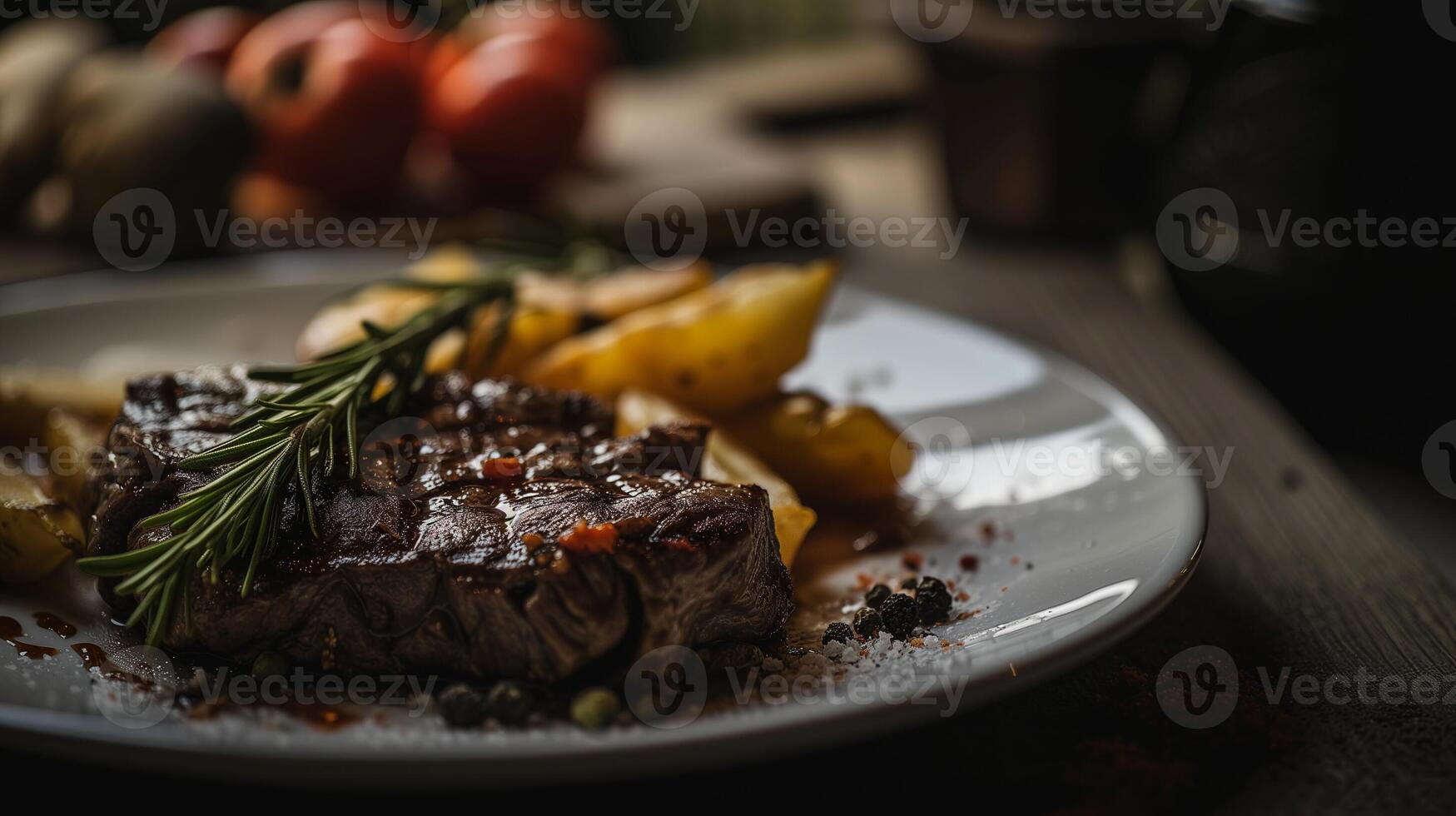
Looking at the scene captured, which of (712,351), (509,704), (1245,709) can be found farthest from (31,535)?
(1245,709)

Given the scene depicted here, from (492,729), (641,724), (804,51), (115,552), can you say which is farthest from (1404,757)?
(804,51)

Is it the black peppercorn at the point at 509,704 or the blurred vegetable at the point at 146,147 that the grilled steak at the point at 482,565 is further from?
the blurred vegetable at the point at 146,147

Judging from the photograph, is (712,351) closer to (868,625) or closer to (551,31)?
(868,625)

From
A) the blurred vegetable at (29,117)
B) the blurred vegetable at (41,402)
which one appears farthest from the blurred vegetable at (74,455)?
the blurred vegetable at (29,117)

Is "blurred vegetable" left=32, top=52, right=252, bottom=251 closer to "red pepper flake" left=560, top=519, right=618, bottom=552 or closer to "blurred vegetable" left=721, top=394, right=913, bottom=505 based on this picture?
"blurred vegetable" left=721, top=394, right=913, bottom=505

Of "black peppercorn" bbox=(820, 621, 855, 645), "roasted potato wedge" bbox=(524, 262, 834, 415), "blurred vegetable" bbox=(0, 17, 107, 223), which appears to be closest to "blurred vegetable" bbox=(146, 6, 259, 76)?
"blurred vegetable" bbox=(0, 17, 107, 223)
